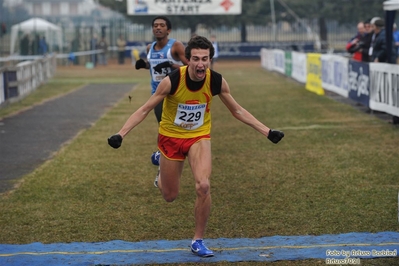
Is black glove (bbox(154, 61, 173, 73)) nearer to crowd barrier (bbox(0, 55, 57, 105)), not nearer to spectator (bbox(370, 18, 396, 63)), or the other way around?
spectator (bbox(370, 18, 396, 63))

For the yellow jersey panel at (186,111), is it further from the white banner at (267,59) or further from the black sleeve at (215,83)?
the white banner at (267,59)

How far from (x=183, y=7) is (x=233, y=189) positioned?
129ft

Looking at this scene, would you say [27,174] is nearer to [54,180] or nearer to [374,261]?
[54,180]

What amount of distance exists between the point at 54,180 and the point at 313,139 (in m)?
5.67

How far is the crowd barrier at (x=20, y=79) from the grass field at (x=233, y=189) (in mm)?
6340

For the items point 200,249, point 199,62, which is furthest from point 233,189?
point 199,62

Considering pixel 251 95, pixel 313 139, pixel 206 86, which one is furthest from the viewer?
pixel 251 95

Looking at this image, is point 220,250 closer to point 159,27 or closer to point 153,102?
point 153,102

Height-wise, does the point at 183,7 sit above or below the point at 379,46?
above

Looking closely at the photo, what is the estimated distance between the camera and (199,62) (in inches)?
275

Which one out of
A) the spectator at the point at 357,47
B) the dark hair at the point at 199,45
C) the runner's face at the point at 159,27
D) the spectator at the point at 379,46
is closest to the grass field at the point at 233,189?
the spectator at the point at 379,46

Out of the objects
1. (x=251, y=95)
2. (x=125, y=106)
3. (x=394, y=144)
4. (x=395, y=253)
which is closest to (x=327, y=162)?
(x=394, y=144)

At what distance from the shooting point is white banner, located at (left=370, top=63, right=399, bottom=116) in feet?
53.9

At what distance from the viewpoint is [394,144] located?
14039mm
